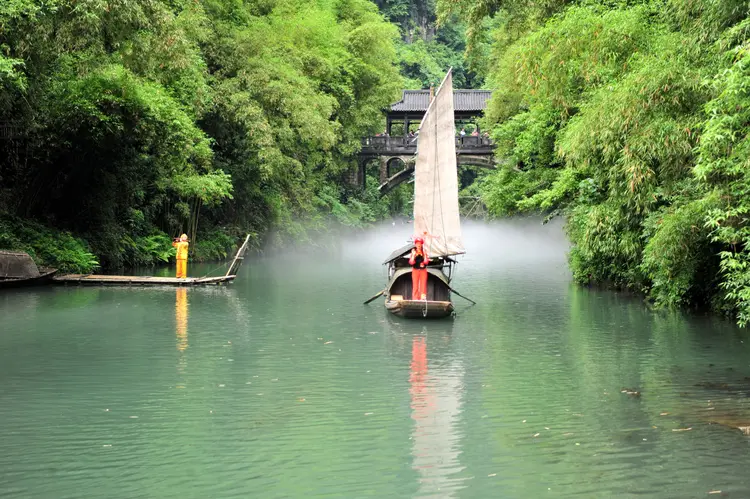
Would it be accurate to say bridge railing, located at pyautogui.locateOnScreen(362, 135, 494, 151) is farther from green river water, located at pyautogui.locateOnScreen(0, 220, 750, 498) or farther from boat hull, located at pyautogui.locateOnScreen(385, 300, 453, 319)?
boat hull, located at pyautogui.locateOnScreen(385, 300, 453, 319)

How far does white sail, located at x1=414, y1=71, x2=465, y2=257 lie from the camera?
2217 cm

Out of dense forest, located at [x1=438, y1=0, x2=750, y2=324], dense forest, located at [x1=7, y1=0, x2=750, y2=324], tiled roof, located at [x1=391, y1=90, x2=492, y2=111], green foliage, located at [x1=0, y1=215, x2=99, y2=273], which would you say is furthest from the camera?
tiled roof, located at [x1=391, y1=90, x2=492, y2=111]

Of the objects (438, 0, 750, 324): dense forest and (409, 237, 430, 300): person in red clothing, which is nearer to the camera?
(438, 0, 750, 324): dense forest

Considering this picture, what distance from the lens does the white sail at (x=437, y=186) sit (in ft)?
72.7

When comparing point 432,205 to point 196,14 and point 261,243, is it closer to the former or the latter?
point 196,14

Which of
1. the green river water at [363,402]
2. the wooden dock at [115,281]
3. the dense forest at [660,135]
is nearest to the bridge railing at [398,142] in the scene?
the dense forest at [660,135]

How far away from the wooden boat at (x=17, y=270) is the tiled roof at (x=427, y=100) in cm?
3866

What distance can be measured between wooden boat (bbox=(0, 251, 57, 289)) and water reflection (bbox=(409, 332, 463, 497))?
11654mm

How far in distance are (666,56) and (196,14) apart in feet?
67.2

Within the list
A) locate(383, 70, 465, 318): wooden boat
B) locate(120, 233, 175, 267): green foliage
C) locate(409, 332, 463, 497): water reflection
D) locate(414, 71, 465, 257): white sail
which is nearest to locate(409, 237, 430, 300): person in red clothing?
locate(383, 70, 465, 318): wooden boat

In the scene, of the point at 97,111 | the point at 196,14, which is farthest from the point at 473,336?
the point at 196,14

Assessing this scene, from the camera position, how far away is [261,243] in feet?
133

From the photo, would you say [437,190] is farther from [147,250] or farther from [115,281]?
[147,250]

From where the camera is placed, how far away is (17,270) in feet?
72.2
